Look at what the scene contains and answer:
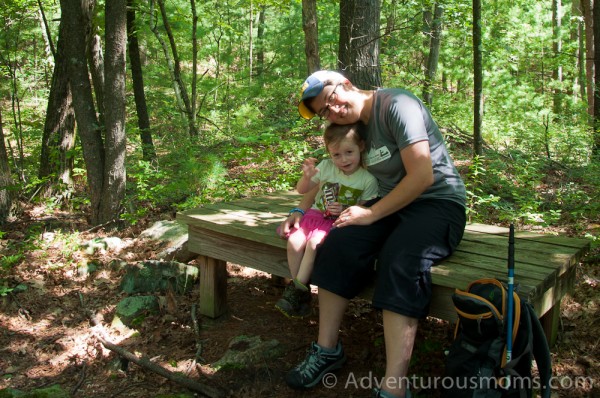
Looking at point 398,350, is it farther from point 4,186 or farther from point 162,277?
point 4,186

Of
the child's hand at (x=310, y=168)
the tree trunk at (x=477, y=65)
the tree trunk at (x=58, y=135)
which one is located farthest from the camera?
the tree trunk at (x=58, y=135)

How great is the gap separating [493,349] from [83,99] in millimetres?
5679

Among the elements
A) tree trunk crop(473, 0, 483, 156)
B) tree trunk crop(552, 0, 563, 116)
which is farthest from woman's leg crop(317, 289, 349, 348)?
tree trunk crop(552, 0, 563, 116)

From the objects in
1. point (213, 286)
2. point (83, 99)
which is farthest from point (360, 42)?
point (83, 99)

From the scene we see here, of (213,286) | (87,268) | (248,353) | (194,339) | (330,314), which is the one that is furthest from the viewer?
(87,268)

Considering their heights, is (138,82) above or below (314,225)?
above

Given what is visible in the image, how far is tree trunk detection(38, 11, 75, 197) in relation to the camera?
23.6 feet

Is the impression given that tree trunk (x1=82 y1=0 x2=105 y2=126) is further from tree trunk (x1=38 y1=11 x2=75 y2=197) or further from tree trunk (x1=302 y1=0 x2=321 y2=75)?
tree trunk (x1=302 y1=0 x2=321 y2=75)

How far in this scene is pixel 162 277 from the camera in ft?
14.4

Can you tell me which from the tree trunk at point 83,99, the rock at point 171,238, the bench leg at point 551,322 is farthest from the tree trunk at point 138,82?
the bench leg at point 551,322

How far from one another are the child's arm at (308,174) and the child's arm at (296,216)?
30mm

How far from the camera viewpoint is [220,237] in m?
3.55

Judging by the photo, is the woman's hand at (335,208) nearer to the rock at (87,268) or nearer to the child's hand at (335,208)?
the child's hand at (335,208)

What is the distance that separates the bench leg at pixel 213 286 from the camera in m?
3.73
